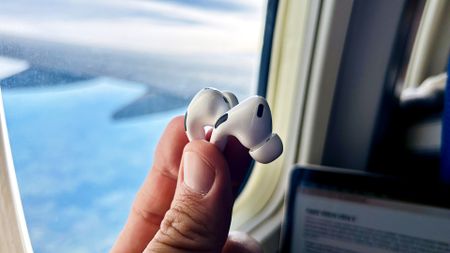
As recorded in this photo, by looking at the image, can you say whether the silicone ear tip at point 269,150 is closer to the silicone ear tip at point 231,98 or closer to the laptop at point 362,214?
the silicone ear tip at point 231,98

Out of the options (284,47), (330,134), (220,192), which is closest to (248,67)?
(284,47)

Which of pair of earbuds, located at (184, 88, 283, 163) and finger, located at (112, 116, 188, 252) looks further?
finger, located at (112, 116, 188, 252)

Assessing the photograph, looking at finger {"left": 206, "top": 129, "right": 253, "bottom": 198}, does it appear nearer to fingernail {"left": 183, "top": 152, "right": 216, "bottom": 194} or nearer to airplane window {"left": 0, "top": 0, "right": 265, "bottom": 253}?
fingernail {"left": 183, "top": 152, "right": 216, "bottom": 194}

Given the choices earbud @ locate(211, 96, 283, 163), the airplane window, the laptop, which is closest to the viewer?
earbud @ locate(211, 96, 283, 163)

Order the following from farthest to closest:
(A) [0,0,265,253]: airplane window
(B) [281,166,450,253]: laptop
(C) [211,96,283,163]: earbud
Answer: (B) [281,166,450,253]: laptop → (A) [0,0,265,253]: airplane window → (C) [211,96,283,163]: earbud

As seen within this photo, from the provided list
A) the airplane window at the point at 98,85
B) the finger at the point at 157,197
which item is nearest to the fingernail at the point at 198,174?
the finger at the point at 157,197

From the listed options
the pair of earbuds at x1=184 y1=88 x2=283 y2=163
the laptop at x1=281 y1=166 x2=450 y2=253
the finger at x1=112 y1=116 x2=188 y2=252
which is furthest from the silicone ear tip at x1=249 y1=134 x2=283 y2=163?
the laptop at x1=281 y1=166 x2=450 y2=253

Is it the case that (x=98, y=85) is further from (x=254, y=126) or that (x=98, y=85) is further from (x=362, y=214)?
(x=362, y=214)

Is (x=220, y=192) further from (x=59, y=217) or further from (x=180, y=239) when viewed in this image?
(x=59, y=217)
